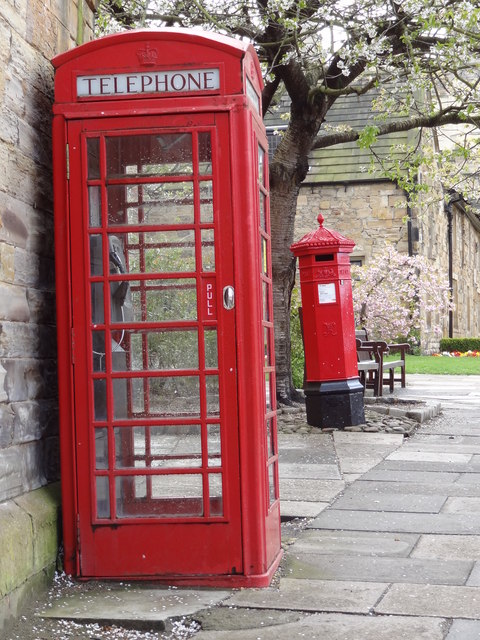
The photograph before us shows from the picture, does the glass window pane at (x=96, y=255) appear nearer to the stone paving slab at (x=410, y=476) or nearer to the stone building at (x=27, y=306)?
the stone building at (x=27, y=306)

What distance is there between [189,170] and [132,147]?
0.29 meters

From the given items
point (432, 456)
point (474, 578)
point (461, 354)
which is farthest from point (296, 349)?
point (461, 354)

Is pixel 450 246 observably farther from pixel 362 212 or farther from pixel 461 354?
pixel 362 212

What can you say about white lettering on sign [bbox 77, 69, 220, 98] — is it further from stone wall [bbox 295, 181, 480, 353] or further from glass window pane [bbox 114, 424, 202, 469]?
stone wall [bbox 295, 181, 480, 353]

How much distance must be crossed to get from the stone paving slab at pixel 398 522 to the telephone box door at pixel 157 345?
1.52 meters

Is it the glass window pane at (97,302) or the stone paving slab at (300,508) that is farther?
the stone paving slab at (300,508)

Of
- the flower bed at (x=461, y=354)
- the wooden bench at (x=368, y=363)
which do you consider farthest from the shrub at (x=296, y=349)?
the flower bed at (x=461, y=354)

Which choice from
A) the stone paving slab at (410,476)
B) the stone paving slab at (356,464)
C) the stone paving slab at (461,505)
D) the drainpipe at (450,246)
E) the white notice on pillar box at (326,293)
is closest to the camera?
the stone paving slab at (461,505)

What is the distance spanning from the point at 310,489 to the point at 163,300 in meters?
2.90

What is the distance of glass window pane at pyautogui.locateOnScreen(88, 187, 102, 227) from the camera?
170 inches

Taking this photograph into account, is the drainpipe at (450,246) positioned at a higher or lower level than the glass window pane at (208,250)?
higher

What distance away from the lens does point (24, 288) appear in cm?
429

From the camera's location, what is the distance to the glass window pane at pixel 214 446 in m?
4.29

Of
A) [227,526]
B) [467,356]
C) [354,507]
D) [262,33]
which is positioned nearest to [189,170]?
[227,526]
